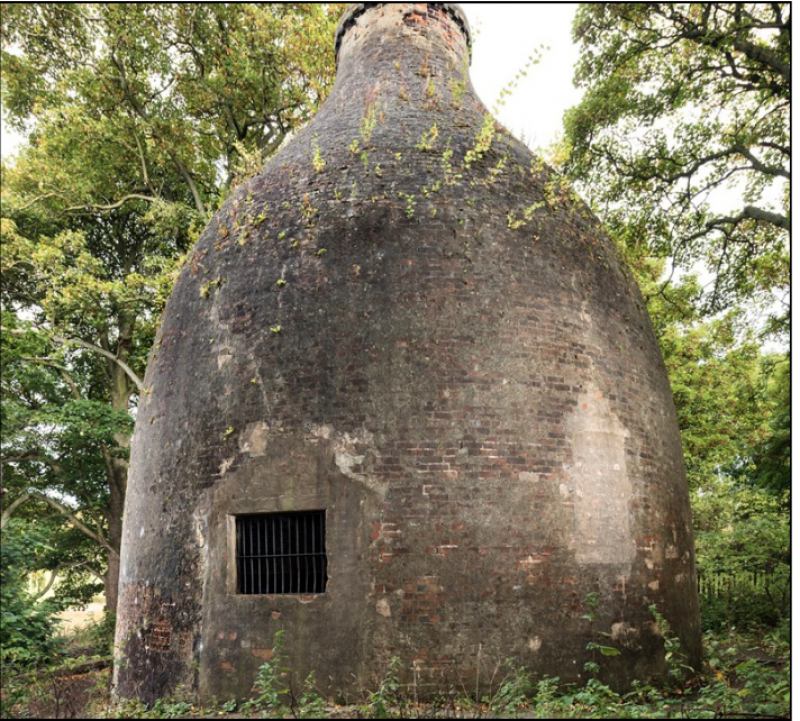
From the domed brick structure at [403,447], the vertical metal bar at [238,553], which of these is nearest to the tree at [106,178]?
the domed brick structure at [403,447]

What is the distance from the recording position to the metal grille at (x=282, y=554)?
22.4 feet

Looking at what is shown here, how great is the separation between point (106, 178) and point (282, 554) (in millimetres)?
16172

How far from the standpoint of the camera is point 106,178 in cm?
1888

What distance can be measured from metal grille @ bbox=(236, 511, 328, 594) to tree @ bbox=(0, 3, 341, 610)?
33.1ft

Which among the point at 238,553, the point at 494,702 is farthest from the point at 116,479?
the point at 494,702

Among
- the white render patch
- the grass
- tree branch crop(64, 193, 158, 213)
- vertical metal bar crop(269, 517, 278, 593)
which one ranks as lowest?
the grass

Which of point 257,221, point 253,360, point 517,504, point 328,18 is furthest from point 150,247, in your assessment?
point 517,504

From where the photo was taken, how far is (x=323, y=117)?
34.1 ft

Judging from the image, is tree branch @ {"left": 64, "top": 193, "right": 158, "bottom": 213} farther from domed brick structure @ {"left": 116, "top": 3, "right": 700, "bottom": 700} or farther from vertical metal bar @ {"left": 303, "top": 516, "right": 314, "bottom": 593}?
vertical metal bar @ {"left": 303, "top": 516, "right": 314, "bottom": 593}

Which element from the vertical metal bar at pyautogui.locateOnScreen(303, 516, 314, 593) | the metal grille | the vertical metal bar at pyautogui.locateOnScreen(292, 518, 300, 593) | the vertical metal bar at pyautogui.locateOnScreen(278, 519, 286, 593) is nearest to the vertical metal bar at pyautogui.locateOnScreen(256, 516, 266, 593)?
the metal grille

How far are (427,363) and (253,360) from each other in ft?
7.20

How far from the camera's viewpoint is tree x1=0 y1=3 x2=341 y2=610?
1636 cm

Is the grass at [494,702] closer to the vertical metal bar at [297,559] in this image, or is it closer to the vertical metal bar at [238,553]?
the vertical metal bar at [297,559]

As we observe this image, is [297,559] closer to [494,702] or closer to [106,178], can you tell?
[494,702]
